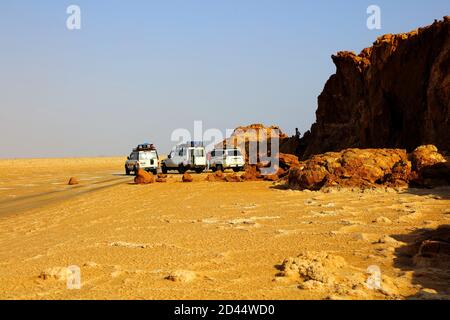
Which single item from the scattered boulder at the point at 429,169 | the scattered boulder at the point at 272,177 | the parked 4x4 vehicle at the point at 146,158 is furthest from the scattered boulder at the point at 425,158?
the parked 4x4 vehicle at the point at 146,158

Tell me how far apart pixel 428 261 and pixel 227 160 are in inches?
1115

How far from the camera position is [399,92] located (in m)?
23.7

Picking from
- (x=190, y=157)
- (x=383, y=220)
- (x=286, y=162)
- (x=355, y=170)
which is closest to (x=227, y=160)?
(x=190, y=157)

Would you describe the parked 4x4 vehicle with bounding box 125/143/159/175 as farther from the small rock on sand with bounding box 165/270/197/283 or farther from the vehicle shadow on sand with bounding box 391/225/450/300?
the small rock on sand with bounding box 165/270/197/283

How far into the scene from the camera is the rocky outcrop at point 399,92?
1969 centimetres

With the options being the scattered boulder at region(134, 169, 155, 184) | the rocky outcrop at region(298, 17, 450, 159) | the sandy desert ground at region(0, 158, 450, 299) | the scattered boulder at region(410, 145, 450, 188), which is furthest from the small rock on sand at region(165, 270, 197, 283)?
the scattered boulder at region(134, 169, 155, 184)

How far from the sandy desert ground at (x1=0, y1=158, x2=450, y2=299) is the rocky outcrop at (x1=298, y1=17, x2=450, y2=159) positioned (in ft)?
27.7

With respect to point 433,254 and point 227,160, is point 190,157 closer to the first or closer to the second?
point 227,160

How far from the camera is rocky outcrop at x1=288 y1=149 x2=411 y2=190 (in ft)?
46.6

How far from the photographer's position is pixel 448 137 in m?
18.6
